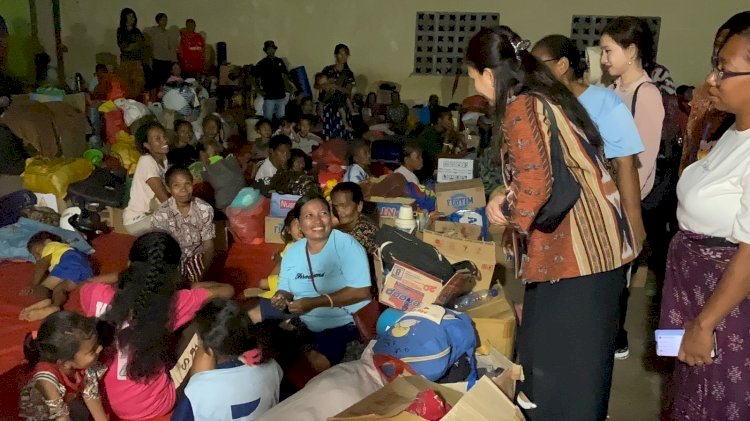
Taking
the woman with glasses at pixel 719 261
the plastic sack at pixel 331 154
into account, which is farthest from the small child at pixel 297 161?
the woman with glasses at pixel 719 261

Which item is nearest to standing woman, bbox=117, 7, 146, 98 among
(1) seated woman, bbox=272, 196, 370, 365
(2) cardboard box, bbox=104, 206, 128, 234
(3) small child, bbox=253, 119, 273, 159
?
(3) small child, bbox=253, 119, 273, 159

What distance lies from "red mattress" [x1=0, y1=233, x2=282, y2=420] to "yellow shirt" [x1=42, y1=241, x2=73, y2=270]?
219 millimetres

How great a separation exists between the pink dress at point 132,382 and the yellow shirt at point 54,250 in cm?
107

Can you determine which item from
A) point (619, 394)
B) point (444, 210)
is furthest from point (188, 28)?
point (619, 394)

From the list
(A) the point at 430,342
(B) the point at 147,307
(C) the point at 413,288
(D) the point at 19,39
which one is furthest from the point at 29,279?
(D) the point at 19,39

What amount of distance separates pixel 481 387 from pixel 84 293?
5.61ft

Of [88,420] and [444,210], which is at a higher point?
[444,210]

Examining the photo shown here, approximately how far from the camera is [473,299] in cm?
310

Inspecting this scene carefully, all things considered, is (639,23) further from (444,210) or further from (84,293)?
(84,293)

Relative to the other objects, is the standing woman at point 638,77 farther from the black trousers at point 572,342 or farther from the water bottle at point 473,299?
the black trousers at point 572,342

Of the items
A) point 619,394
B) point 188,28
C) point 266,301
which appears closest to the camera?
point 619,394

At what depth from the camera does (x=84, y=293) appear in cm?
275

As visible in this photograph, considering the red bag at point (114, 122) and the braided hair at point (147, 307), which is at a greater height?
the red bag at point (114, 122)

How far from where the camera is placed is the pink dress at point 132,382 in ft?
8.14
